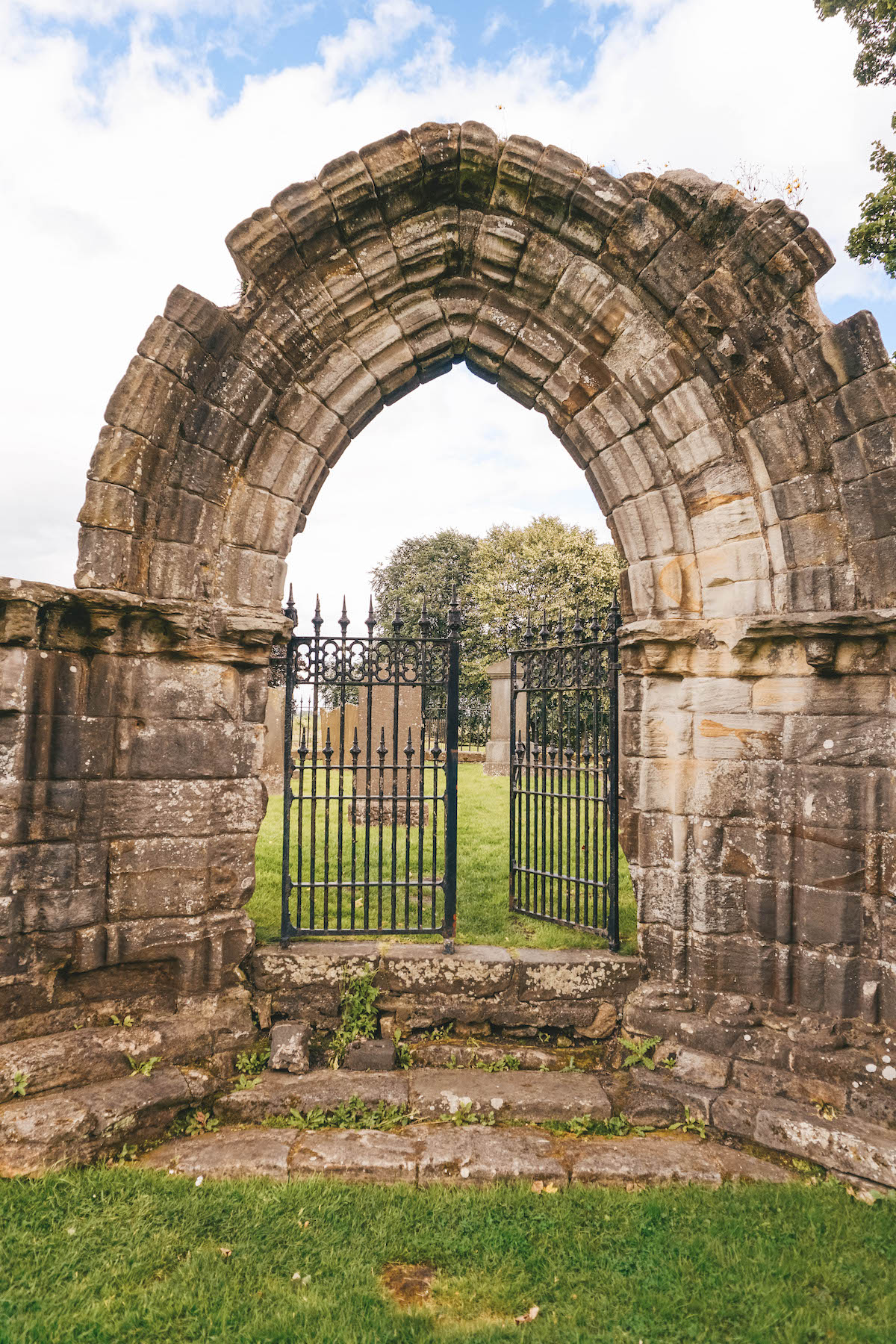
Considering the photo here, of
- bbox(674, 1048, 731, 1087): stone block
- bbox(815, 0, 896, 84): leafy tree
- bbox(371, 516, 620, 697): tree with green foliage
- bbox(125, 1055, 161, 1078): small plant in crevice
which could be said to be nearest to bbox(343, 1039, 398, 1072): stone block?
bbox(125, 1055, 161, 1078): small plant in crevice

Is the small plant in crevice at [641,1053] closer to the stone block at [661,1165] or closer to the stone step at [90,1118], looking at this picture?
the stone block at [661,1165]

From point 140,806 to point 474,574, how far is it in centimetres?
2327

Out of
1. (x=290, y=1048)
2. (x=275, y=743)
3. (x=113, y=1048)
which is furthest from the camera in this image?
(x=275, y=743)

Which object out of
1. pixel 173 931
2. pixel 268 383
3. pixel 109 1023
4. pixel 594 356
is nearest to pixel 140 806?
pixel 173 931

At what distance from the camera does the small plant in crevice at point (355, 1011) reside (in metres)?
4.59

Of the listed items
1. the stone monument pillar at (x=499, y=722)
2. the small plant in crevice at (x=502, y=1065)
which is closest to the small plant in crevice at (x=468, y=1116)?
the small plant in crevice at (x=502, y=1065)

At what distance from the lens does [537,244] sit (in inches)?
190

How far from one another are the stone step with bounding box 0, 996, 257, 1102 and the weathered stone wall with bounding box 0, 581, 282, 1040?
11 centimetres

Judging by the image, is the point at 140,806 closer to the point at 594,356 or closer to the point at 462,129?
the point at 594,356

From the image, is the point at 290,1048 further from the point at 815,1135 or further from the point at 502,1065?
the point at 815,1135

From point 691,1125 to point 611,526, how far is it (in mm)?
3551

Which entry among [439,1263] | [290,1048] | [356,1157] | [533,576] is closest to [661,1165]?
[439,1263]

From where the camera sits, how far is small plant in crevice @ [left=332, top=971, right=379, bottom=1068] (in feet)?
15.1

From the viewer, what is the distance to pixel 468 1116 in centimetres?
405
